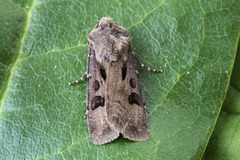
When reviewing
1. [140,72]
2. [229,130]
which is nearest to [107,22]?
[140,72]

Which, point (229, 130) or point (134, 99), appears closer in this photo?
point (229, 130)

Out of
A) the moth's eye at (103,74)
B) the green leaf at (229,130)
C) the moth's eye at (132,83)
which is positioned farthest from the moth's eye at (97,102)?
the green leaf at (229,130)

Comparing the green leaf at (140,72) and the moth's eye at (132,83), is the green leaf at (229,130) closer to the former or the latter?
the green leaf at (140,72)

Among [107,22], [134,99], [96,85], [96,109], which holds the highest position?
[107,22]

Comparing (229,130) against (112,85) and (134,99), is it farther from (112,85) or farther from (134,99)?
(112,85)

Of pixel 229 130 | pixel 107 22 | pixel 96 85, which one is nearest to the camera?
pixel 229 130

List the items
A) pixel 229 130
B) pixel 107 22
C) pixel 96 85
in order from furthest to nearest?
pixel 96 85 → pixel 107 22 → pixel 229 130

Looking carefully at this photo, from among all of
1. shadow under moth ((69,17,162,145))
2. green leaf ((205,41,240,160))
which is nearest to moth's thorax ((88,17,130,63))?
shadow under moth ((69,17,162,145))
